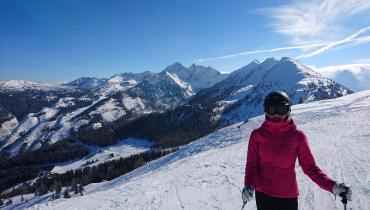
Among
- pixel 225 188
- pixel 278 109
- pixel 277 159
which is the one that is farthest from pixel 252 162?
pixel 225 188

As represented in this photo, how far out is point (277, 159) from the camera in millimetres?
6031

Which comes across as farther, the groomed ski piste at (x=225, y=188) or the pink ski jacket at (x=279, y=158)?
the groomed ski piste at (x=225, y=188)

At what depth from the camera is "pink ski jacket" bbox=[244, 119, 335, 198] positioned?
5980mm

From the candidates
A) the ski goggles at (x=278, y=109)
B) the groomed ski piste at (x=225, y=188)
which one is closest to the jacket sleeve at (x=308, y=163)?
the ski goggles at (x=278, y=109)

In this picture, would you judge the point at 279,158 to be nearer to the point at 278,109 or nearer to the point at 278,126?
the point at 278,126

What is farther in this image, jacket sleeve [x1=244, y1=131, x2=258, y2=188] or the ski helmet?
jacket sleeve [x1=244, y1=131, x2=258, y2=188]

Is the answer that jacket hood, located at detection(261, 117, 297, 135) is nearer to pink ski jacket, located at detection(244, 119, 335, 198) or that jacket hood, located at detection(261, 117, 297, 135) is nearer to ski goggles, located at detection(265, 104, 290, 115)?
pink ski jacket, located at detection(244, 119, 335, 198)

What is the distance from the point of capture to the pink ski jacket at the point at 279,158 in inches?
235

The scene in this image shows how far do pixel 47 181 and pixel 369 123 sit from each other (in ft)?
503

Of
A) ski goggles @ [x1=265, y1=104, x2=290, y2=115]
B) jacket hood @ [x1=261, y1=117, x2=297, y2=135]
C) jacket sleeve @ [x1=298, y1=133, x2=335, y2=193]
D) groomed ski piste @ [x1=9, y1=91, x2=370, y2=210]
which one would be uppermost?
ski goggles @ [x1=265, y1=104, x2=290, y2=115]

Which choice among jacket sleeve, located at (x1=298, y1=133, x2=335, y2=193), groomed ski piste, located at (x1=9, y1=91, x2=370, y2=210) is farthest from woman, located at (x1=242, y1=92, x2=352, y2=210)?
groomed ski piste, located at (x1=9, y1=91, x2=370, y2=210)

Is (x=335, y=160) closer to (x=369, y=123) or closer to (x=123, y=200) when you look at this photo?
(x=123, y=200)

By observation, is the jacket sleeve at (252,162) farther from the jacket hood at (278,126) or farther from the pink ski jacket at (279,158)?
the jacket hood at (278,126)

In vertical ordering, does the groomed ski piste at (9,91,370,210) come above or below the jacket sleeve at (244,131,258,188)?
below
